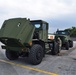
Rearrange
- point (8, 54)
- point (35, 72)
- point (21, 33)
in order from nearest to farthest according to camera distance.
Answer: point (35, 72), point (21, 33), point (8, 54)

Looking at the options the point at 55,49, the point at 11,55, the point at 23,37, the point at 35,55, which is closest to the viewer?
the point at 23,37

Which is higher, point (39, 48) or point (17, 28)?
point (17, 28)

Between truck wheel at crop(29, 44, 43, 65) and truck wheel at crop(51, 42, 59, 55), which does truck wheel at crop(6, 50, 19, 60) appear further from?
truck wheel at crop(51, 42, 59, 55)

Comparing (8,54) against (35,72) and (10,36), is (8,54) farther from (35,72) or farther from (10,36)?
(35,72)

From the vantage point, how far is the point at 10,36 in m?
10.3

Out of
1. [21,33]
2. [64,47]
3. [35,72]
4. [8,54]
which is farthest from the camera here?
[64,47]

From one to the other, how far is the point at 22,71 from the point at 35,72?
2.09 feet

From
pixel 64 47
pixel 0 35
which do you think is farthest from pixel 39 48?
pixel 64 47

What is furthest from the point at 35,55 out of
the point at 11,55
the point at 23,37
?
the point at 11,55

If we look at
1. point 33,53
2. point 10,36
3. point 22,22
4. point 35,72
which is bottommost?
point 35,72

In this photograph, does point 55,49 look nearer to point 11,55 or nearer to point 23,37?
point 11,55

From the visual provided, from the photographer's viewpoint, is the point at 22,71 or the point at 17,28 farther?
the point at 17,28

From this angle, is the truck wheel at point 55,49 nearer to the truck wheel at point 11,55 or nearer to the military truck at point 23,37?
the military truck at point 23,37

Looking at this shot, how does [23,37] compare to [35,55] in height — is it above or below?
above
